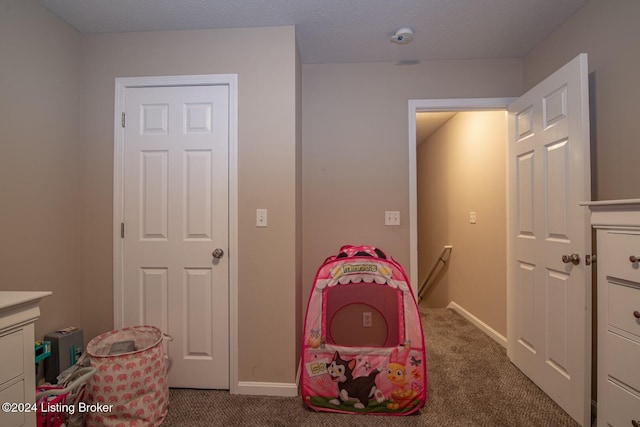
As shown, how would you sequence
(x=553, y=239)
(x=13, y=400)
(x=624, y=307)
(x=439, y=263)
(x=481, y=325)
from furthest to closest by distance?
(x=439, y=263), (x=481, y=325), (x=553, y=239), (x=624, y=307), (x=13, y=400)

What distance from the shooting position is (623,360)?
1.04 m

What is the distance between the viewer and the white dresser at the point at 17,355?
0.84 meters

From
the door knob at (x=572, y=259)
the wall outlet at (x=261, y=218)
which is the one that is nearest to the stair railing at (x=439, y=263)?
the door knob at (x=572, y=259)

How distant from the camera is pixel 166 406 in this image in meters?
1.66

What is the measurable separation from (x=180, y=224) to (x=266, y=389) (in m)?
1.24

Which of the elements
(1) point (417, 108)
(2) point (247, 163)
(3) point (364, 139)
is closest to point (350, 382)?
(2) point (247, 163)

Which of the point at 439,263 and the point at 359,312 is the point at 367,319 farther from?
the point at 439,263

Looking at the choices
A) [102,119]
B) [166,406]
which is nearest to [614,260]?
[166,406]

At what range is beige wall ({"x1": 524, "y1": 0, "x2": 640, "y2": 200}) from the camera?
57.3 inches

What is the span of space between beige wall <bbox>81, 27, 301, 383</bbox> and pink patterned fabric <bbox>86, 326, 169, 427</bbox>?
1.60ft

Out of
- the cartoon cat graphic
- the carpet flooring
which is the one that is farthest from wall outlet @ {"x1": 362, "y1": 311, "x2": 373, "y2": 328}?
the cartoon cat graphic

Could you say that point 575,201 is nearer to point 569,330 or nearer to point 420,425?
point 569,330

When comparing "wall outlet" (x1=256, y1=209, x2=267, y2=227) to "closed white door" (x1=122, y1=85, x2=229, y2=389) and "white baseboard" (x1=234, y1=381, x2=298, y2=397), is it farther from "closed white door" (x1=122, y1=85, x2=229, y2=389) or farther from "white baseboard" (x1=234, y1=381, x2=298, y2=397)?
"white baseboard" (x1=234, y1=381, x2=298, y2=397)

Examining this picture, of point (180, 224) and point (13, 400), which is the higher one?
point (180, 224)
